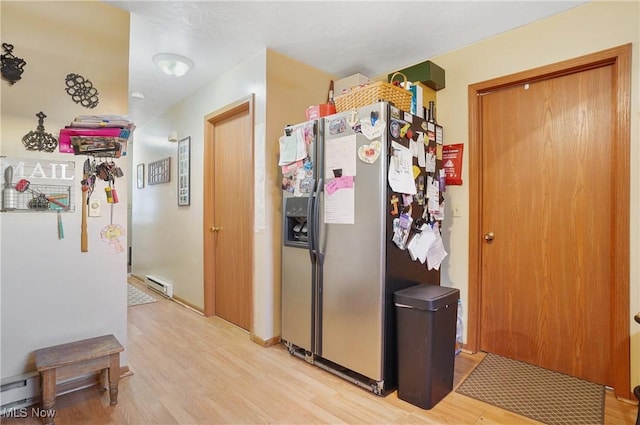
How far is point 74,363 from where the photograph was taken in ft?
5.86

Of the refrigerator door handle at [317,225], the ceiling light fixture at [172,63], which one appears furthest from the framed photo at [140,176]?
the refrigerator door handle at [317,225]

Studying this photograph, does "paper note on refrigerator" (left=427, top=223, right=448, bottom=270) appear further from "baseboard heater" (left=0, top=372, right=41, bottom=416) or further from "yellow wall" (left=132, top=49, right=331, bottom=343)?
"baseboard heater" (left=0, top=372, right=41, bottom=416)

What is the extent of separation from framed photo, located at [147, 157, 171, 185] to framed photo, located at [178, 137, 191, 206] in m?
0.36

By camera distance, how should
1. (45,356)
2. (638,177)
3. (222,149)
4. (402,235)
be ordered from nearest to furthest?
1. (45,356)
2. (638,177)
3. (402,235)
4. (222,149)

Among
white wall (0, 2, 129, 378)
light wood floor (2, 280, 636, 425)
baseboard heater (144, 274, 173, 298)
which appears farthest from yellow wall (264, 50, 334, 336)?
baseboard heater (144, 274, 173, 298)

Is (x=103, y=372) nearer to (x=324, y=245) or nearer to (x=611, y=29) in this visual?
(x=324, y=245)

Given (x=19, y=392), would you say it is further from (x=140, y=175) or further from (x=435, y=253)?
(x=140, y=175)

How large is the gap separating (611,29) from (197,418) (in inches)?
131

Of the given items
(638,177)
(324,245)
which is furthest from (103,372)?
(638,177)

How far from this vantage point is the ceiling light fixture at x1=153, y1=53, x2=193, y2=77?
2762 millimetres

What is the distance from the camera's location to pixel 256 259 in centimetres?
288

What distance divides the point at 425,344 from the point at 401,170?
1031 millimetres

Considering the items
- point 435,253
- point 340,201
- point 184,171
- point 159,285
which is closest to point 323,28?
point 340,201

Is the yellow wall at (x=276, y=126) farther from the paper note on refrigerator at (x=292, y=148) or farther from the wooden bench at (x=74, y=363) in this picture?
the wooden bench at (x=74, y=363)
